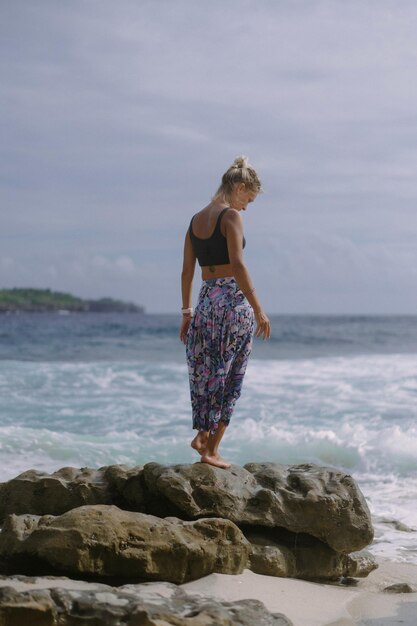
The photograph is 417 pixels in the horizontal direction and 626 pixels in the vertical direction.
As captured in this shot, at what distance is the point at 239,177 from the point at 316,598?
2644mm

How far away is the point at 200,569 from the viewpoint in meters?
4.41

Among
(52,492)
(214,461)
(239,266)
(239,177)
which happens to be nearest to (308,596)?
(214,461)

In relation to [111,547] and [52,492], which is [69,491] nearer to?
[52,492]

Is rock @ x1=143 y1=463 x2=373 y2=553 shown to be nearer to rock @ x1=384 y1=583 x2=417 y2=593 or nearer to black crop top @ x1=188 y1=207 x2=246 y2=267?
rock @ x1=384 y1=583 x2=417 y2=593

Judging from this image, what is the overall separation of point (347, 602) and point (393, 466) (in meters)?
4.73

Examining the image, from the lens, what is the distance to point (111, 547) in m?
4.20

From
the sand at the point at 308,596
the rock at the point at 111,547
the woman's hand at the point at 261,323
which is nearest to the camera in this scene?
the sand at the point at 308,596

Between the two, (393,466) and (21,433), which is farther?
(21,433)

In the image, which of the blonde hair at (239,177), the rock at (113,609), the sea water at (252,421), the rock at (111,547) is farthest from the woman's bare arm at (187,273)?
the rock at (113,609)

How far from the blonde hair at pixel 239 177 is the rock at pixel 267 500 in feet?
Result: 6.00

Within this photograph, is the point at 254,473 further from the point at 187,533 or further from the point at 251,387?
the point at 251,387

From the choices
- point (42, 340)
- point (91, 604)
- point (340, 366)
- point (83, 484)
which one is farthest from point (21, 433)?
point (42, 340)

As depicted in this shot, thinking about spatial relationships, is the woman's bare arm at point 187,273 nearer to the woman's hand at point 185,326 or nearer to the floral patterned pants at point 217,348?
the woman's hand at point 185,326

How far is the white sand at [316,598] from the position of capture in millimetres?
4180
